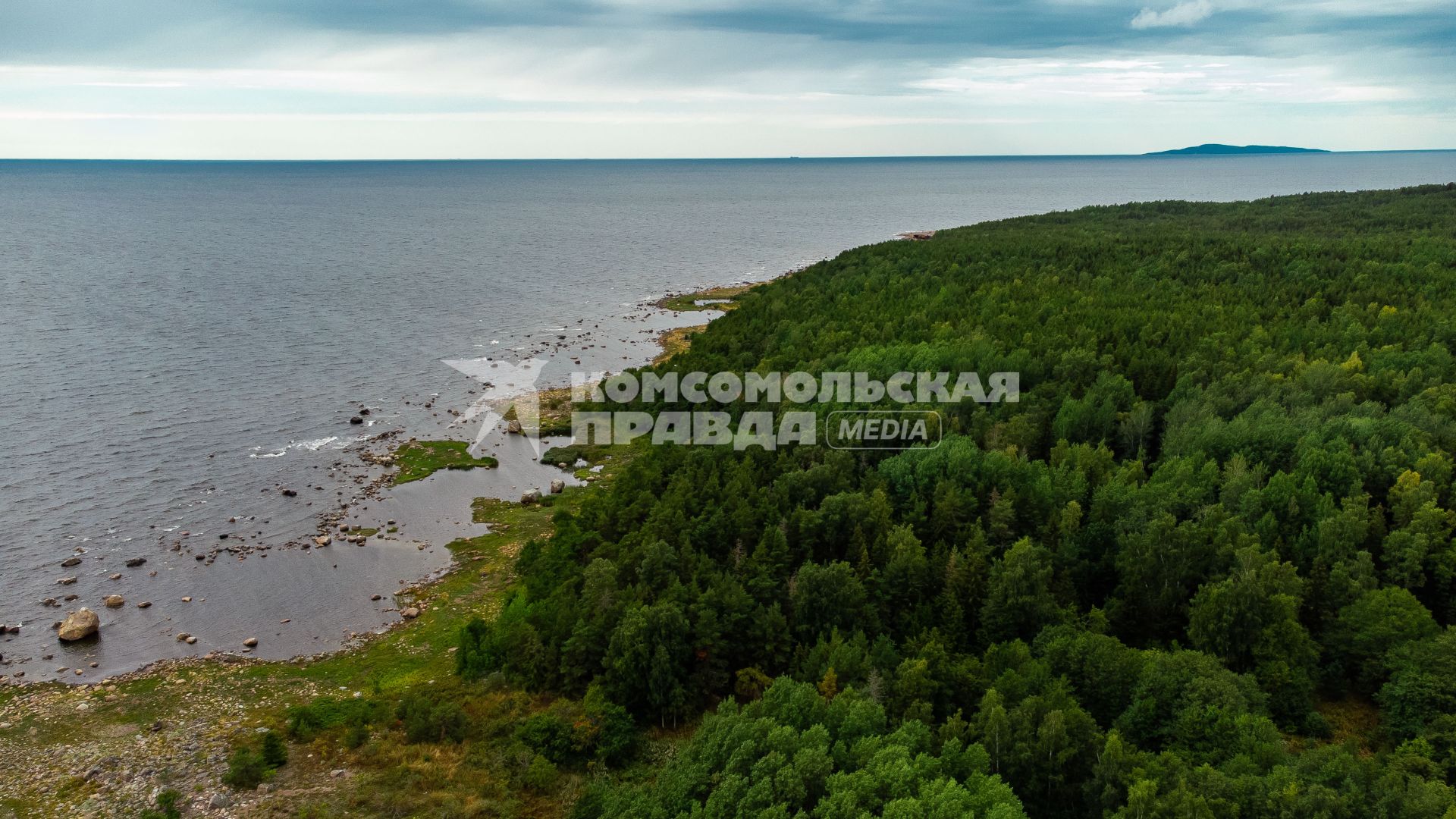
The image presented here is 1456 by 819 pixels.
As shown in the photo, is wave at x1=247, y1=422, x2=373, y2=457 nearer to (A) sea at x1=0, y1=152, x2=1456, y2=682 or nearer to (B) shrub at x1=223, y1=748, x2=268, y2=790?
(A) sea at x1=0, y1=152, x2=1456, y2=682

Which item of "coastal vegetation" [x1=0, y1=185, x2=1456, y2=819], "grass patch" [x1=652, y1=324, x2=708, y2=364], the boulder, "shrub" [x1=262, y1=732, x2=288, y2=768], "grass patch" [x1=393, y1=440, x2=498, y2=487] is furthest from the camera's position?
"grass patch" [x1=652, y1=324, x2=708, y2=364]

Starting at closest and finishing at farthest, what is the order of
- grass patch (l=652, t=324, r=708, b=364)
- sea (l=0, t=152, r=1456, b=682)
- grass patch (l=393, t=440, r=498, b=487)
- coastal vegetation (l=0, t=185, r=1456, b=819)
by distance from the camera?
coastal vegetation (l=0, t=185, r=1456, b=819)
sea (l=0, t=152, r=1456, b=682)
grass patch (l=393, t=440, r=498, b=487)
grass patch (l=652, t=324, r=708, b=364)

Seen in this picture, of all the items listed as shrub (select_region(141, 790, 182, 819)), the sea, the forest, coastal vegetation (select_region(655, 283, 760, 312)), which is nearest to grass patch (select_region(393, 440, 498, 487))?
the sea

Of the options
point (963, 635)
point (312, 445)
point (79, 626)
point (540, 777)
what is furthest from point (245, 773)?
point (312, 445)

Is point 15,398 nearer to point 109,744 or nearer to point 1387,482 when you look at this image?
point 109,744

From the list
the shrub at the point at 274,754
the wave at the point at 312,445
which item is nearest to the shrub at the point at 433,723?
the shrub at the point at 274,754

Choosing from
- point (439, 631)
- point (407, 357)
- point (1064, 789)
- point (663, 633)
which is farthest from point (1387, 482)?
point (407, 357)
